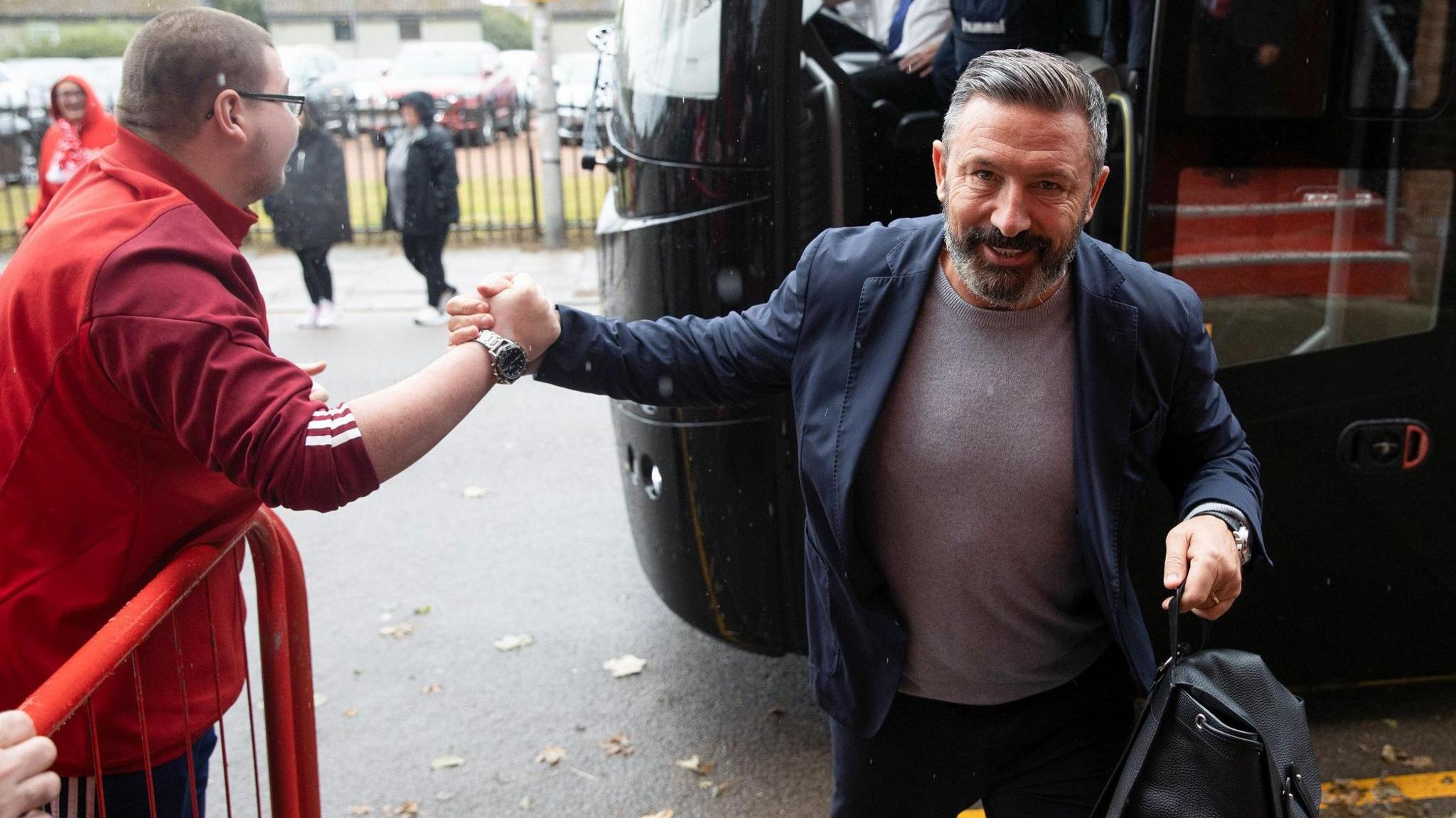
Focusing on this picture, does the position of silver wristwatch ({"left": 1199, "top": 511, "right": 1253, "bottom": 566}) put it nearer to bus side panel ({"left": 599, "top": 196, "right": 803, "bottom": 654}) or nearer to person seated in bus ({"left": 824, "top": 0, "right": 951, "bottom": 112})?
bus side panel ({"left": 599, "top": 196, "right": 803, "bottom": 654})

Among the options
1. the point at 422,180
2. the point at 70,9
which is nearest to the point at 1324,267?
the point at 422,180

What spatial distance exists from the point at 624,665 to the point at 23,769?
9.82 ft

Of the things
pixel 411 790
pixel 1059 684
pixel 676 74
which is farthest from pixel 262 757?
pixel 1059 684

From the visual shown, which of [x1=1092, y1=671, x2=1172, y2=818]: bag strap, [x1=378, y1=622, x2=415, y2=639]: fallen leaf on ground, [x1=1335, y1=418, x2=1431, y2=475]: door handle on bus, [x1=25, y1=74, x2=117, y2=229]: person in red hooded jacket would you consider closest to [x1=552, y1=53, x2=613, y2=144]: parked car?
[x1=25, y1=74, x2=117, y2=229]: person in red hooded jacket

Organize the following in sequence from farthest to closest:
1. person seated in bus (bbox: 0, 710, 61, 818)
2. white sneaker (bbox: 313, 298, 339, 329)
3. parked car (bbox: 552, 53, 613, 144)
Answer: parked car (bbox: 552, 53, 613, 144) → white sneaker (bbox: 313, 298, 339, 329) → person seated in bus (bbox: 0, 710, 61, 818)

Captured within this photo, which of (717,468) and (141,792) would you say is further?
(717,468)

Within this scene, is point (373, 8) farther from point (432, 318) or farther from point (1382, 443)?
point (1382, 443)

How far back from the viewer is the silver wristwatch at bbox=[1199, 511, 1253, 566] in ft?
6.73

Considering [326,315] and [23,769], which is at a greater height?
[23,769]

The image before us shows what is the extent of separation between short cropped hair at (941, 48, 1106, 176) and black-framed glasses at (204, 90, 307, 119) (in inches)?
44.6

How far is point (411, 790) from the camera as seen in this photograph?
3.72 metres

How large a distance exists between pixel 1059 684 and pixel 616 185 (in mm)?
2358

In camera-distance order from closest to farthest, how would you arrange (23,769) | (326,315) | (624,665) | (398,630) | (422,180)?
(23,769) < (624,665) < (398,630) < (422,180) < (326,315)

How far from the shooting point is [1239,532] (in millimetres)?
2062
